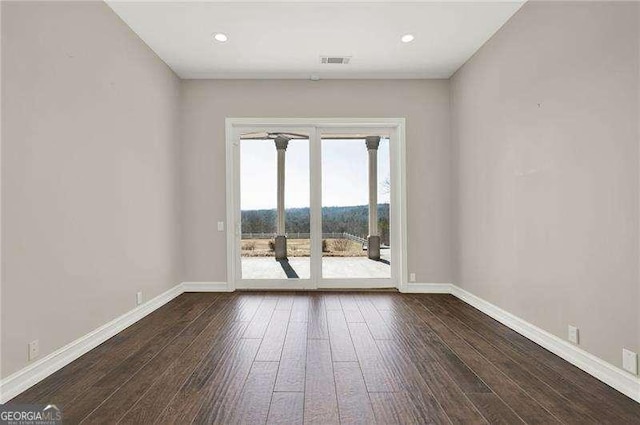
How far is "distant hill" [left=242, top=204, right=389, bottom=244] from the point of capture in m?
4.90

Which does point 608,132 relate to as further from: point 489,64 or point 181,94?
point 181,94

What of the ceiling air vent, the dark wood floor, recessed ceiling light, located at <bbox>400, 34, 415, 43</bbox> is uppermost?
recessed ceiling light, located at <bbox>400, 34, 415, 43</bbox>

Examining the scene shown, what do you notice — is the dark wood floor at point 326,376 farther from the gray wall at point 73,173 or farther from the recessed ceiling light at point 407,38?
the recessed ceiling light at point 407,38

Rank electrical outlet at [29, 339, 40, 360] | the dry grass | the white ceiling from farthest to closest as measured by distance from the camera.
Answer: the dry grass, the white ceiling, electrical outlet at [29, 339, 40, 360]

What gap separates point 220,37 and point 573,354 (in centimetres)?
416

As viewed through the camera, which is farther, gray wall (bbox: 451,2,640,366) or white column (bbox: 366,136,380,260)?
white column (bbox: 366,136,380,260)

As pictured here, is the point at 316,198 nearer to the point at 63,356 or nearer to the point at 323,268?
the point at 323,268

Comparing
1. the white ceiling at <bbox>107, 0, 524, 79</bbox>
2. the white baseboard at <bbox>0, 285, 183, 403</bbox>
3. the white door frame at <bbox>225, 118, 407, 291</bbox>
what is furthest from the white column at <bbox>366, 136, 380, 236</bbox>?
the white baseboard at <bbox>0, 285, 183, 403</bbox>

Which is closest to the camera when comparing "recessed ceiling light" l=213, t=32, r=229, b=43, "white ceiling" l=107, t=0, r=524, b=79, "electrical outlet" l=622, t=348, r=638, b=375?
"electrical outlet" l=622, t=348, r=638, b=375

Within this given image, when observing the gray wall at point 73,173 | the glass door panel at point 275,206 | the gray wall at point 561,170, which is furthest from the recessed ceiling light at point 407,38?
the gray wall at point 73,173

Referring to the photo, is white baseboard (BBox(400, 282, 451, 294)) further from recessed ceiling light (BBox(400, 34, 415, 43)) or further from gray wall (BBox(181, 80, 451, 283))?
recessed ceiling light (BBox(400, 34, 415, 43))

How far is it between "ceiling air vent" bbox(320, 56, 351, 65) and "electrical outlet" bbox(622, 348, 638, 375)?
12.0ft

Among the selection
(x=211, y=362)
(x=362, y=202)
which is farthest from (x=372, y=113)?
(x=211, y=362)

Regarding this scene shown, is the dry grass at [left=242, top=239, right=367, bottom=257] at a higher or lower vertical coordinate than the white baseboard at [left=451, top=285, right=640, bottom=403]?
higher
